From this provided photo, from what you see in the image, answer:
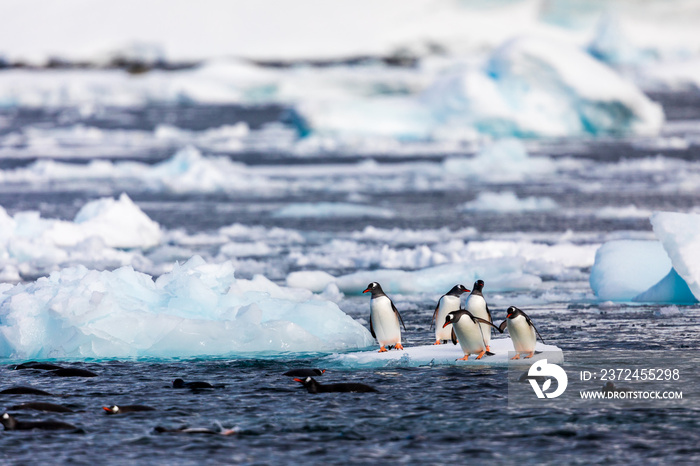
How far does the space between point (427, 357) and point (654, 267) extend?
5.03 m

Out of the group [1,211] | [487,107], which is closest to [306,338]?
[1,211]

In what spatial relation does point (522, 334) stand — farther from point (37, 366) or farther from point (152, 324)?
point (37, 366)

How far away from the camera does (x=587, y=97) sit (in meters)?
38.3

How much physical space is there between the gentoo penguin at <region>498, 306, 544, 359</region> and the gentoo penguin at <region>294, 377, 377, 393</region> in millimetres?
1529

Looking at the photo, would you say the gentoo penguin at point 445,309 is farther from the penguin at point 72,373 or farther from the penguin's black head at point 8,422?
the penguin's black head at point 8,422

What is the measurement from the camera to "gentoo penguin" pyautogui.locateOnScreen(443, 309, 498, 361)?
951 cm

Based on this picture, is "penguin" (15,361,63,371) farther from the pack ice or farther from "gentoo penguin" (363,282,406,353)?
the pack ice

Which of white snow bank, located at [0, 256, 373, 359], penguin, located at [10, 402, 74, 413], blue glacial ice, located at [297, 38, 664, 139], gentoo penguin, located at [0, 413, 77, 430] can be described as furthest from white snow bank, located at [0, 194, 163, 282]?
blue glacial ice, located at [297, 38, 664, 139]

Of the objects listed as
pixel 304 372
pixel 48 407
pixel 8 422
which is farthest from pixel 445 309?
pixel 8 422

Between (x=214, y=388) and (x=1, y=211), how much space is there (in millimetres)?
11369

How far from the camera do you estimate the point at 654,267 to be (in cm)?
1362

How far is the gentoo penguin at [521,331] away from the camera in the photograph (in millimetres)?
9336

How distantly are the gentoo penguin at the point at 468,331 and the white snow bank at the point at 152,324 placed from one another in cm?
152

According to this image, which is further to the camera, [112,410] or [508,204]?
[508,204]
